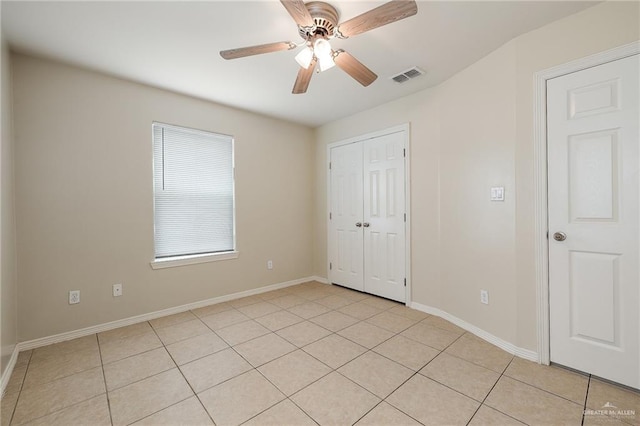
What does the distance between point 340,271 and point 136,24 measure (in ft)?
11.5

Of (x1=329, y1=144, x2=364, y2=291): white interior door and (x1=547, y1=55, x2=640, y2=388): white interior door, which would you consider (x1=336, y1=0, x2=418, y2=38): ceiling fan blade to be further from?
(x1=329, y1=144, x2=364, y2=291): white interior door

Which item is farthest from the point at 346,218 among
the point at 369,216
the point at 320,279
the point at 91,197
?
the point at 91,197

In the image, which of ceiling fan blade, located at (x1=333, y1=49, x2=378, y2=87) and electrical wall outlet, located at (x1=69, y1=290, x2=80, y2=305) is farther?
electrical wall outlet, located at (x1=69, y1=290, x2=80, y2=305)

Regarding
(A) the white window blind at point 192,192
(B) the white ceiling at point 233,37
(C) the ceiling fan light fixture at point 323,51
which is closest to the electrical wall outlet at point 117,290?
(A) the white window blind at point 192,192

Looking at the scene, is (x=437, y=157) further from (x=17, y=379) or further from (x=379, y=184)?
(x=17, y=379)

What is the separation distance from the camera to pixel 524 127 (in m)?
2.14

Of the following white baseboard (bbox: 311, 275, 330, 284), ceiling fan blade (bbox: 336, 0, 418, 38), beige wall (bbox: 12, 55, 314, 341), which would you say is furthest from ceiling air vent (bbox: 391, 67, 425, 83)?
white baseboard (bbox: 311, 275, 330, 284)

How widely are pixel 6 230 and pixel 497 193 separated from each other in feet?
12.8

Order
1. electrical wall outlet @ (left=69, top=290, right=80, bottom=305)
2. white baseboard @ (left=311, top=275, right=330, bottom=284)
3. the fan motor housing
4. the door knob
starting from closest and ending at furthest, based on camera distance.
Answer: the fan motor housing < the door knob < electrical wall outlet @ (left=69, top=290, right=80, bottom=305) < white baseboard @ (left=311, top=275, right=330, bottom=284)

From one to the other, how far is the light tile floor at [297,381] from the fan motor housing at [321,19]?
2.34 metres

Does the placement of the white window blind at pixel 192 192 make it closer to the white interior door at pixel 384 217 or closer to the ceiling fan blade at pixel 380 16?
the white interior door at pixel 384 217

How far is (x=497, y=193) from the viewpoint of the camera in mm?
2342

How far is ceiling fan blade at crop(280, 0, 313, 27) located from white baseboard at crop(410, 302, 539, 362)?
2803 mm

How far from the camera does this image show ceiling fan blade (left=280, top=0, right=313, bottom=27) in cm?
144
